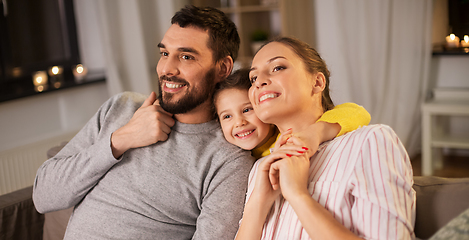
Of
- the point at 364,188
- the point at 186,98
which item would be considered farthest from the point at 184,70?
the point at 364,188

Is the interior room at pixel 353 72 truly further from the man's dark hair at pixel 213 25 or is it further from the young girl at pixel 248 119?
the young girl at pixel 248 119

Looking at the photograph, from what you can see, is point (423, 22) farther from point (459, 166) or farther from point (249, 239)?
point (249, 239)

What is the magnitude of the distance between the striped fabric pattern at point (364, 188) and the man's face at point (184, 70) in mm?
531

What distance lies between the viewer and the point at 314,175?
112 cm

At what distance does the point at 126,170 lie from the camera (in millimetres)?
1423

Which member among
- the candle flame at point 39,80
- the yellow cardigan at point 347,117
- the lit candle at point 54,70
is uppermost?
the lit candle at point 54,70

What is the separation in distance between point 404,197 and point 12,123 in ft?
8.76

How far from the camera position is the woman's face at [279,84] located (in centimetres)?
119

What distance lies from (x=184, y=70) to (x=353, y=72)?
7.18 ft

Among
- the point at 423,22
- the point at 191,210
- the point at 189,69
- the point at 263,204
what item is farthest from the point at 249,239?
the point at 423,22

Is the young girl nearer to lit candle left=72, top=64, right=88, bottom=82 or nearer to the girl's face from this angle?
the girl's face

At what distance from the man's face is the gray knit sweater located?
0.29 feet

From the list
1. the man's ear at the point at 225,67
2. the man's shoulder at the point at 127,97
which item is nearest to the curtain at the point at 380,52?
the man's ear at the point at 225,67

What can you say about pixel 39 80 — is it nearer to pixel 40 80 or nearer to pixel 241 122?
pixel 40 80
